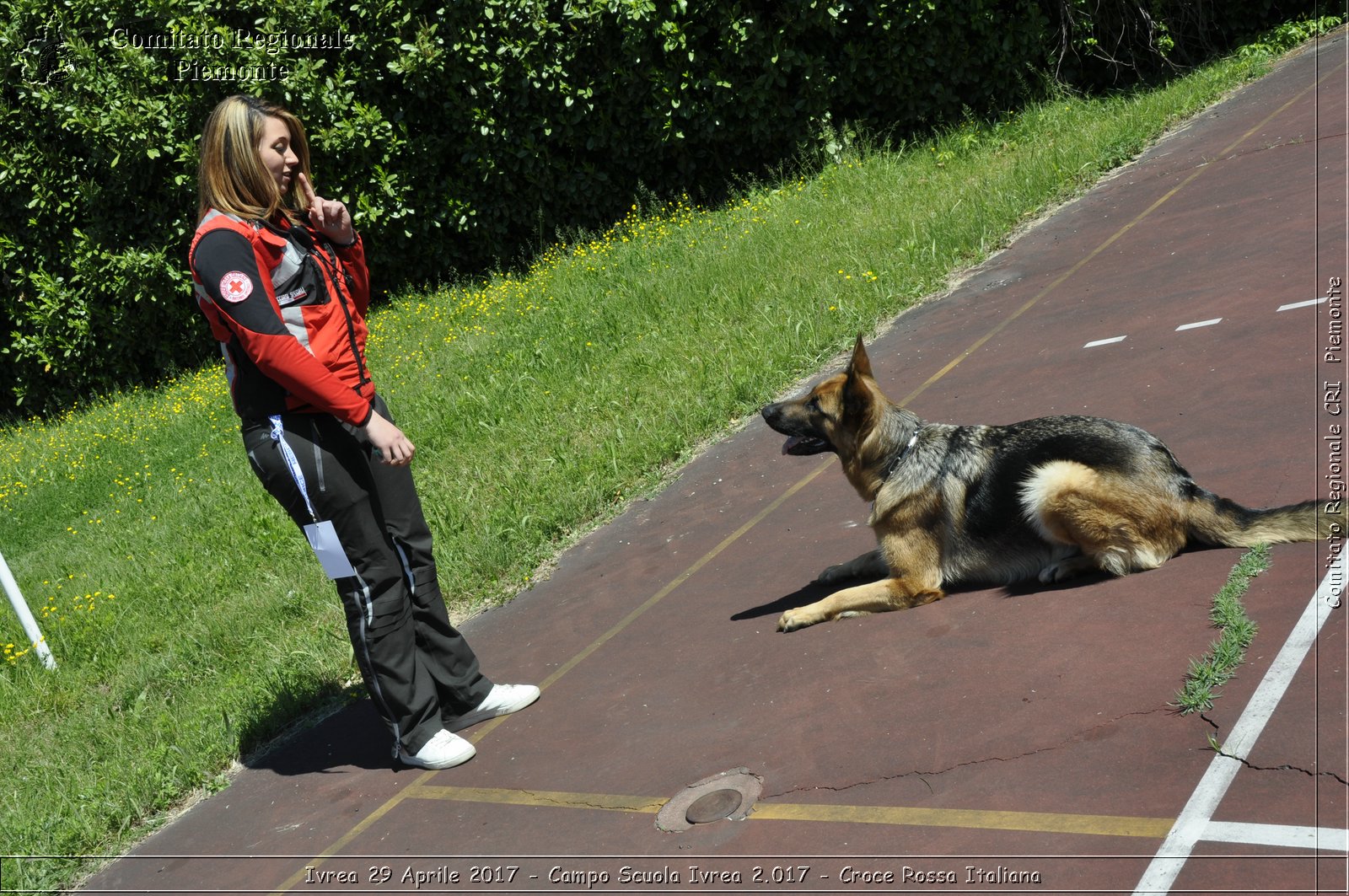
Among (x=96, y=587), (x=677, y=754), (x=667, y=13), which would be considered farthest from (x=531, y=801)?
(x=667, y=13)

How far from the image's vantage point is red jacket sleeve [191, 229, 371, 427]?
465cm

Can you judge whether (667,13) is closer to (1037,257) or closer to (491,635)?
(1037,257)

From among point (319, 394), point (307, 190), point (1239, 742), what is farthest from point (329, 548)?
point (1239, 742)

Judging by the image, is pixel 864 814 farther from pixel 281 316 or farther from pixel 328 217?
pixel 328 217

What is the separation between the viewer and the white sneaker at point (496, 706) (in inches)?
226

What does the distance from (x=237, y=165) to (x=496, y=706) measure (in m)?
2.79

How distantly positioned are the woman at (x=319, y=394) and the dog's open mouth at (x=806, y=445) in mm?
1849

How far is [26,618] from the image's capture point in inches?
312

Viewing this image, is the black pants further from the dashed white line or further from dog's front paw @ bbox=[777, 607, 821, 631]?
the dashed white line

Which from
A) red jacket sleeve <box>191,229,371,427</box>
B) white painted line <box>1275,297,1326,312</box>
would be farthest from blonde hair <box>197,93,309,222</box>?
white painted line <box>1275,297,1326,312</box>

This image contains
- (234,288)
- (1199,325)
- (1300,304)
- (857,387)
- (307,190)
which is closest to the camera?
(234,288)

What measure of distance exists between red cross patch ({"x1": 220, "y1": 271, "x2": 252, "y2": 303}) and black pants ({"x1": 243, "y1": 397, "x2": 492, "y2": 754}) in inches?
22.1

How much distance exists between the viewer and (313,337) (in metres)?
4.95

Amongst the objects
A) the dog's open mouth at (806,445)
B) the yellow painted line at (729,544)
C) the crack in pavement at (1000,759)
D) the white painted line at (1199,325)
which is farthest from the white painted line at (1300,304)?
the crack in pavement at (1000,759)
